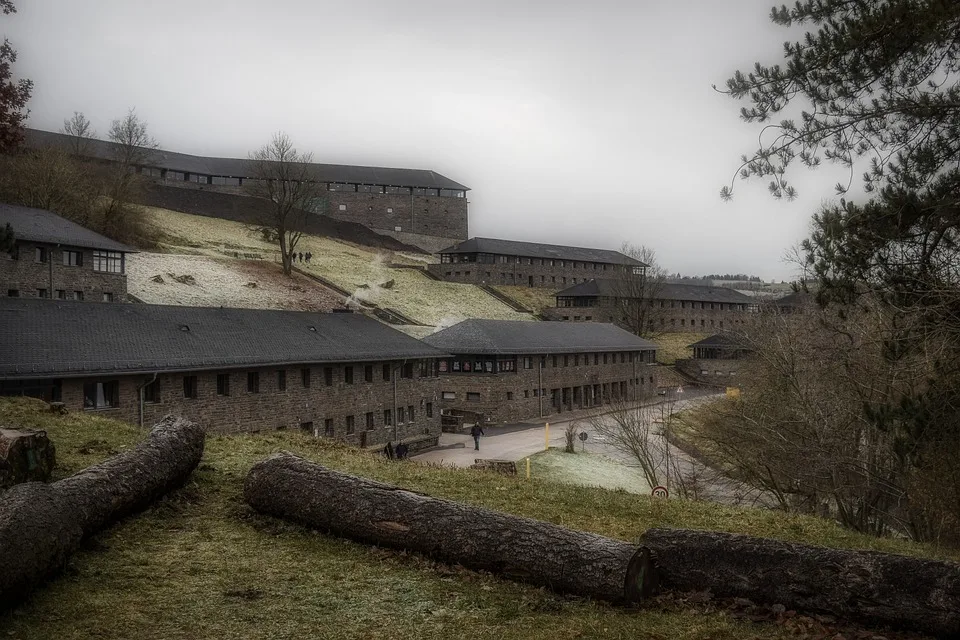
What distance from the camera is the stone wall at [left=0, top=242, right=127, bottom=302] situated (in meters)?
37.1

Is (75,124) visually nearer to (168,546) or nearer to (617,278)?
(617,278)

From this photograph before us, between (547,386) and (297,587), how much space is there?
43.3 m

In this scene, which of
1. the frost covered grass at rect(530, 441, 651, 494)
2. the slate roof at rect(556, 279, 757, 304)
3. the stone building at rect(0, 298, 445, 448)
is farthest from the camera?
the slate roof at rect(556, 279, 757, 304)

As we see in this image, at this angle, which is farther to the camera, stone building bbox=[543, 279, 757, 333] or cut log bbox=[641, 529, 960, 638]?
stone building bbox=[543, 279, 757, 333]

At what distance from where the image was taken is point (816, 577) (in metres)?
6.80

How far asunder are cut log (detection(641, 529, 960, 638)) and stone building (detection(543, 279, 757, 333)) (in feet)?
223

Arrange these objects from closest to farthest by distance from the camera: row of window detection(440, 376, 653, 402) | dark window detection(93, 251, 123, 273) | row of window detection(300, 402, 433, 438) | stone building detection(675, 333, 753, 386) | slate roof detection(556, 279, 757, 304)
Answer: row of window detection(300, 402, 433, 438), dark window detection(93, 251, 123, 273), row of window detection(440, 376, 653, 402), stone building detection(675, 333, 753, 386), slate roof detection(556, 279, 757, 304)

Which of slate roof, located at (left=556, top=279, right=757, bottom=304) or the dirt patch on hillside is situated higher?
the dirt patch on hillside

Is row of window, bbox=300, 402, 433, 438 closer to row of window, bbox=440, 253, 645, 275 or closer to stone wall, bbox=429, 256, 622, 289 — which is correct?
stone wall, bbox=429, 256, 622, 289

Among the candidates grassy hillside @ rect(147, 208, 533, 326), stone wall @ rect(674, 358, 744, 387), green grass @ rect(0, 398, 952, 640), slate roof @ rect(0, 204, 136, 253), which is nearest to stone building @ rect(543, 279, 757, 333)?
stone wall @ rect(674, 358, 744, 387)

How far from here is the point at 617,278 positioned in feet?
270

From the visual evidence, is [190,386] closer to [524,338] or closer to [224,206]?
[524,338]

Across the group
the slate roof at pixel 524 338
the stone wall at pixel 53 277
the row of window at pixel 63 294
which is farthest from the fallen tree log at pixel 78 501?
the slate roof at pixel 524 338

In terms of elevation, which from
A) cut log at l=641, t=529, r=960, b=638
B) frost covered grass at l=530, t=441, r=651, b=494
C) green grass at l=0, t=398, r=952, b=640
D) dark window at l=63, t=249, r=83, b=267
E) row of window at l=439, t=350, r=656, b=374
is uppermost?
dark window at l=63, t=249, r=83, b=267
